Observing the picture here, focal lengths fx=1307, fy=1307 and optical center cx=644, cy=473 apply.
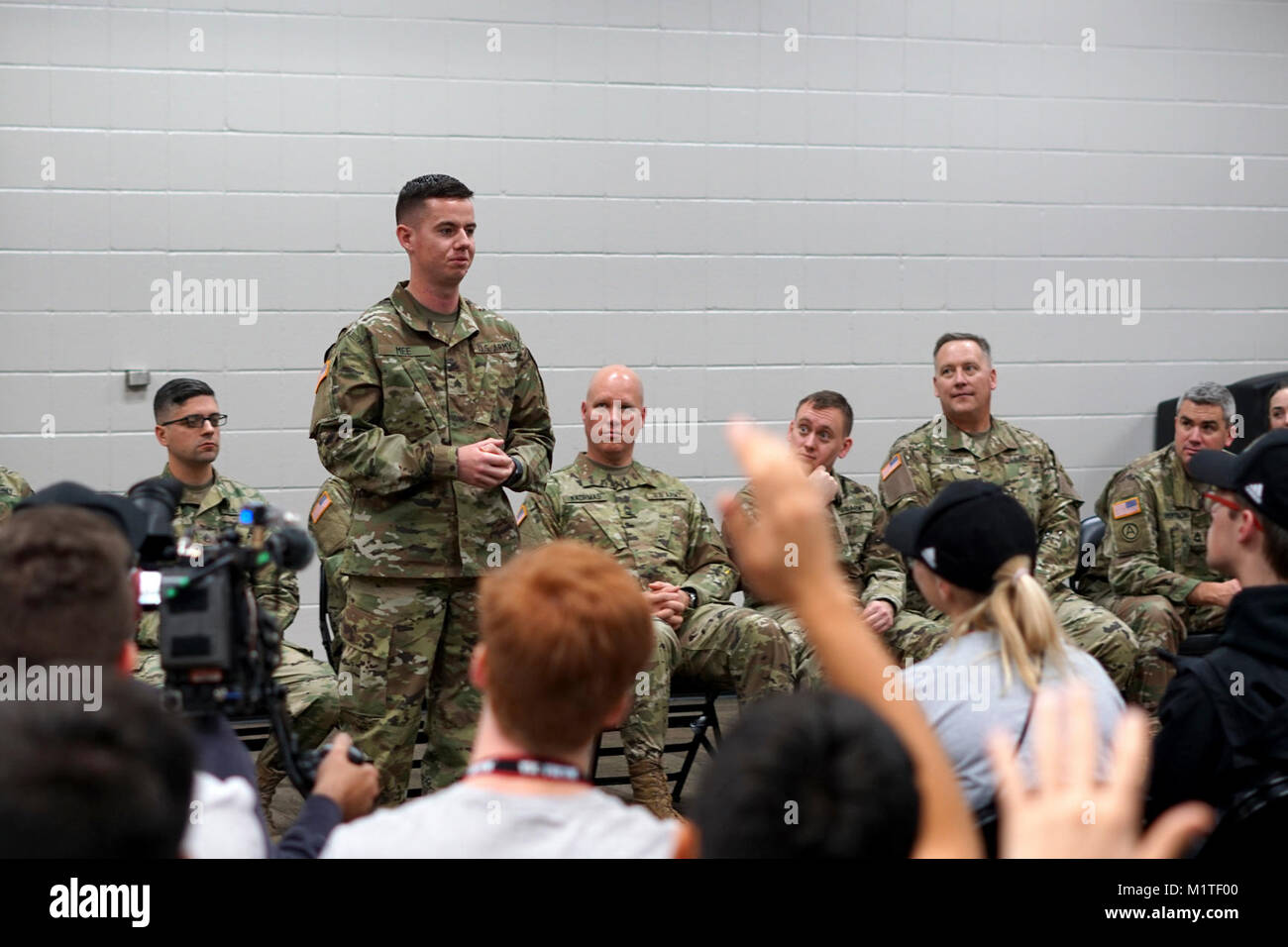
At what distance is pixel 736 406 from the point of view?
5.20 m

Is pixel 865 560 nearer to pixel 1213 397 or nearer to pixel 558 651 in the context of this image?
pixel 1213 397

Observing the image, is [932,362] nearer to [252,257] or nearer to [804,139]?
[804,139]

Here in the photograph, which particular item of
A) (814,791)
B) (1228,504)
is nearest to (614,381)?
(1228,504)

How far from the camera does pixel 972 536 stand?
2102 millimetres

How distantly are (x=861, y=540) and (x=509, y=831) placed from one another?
304 cm

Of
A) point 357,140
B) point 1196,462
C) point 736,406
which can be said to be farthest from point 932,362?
point 1196,462

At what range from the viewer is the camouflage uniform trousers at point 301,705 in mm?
3369

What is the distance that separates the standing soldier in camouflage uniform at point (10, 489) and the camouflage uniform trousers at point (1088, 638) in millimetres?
2681

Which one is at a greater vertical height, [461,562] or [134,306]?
[134,306]

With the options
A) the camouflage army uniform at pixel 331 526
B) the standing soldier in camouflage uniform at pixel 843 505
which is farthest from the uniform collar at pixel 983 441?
the camouflage army uniform at pixel 331 526

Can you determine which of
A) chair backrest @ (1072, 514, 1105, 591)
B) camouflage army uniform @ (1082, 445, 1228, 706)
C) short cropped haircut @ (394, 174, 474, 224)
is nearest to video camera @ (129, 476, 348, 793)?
short cropped haircut @ (394, 174, 474, 224)

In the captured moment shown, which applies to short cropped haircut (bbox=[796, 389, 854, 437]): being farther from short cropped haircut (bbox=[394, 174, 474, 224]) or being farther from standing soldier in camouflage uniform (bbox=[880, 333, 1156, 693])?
short cropped haircut (bbox=[394, 174, 474, 224])

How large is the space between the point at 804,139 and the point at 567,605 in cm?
418

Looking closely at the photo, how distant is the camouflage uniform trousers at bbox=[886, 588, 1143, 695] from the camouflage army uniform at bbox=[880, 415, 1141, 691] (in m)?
0.05
